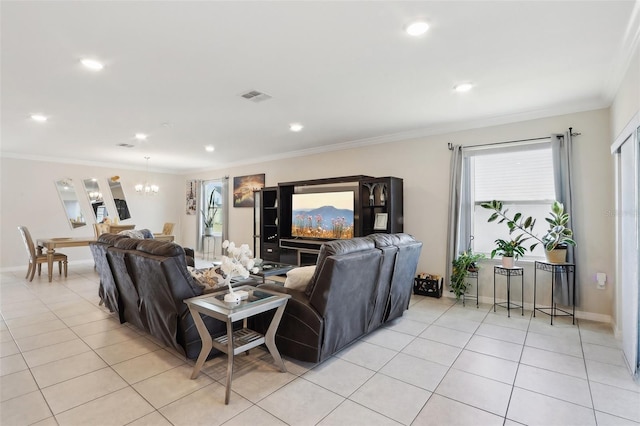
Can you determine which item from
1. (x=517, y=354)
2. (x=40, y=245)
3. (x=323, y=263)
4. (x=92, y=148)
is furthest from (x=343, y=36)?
(x=40, y=245)

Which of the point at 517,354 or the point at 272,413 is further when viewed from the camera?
the point at 517,354

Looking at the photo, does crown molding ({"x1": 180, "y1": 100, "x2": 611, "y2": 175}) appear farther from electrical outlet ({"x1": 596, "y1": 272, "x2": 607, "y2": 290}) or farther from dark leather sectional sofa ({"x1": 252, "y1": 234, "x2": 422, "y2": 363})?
dark leather sectional sofa ({"x1": 252, "y1": 234, "x2": 422, "y2": 363})

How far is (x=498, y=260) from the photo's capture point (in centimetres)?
451

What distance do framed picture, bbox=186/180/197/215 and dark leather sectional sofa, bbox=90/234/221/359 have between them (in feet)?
20.8

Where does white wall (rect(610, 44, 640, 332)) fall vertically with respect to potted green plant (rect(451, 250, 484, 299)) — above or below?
above

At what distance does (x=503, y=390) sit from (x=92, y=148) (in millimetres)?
7765

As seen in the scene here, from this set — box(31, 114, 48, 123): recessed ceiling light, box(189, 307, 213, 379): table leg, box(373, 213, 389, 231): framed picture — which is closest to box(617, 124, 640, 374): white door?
box(373, 213, 389, 231): framed picture

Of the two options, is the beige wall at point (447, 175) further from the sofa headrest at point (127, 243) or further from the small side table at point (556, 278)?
the sofa headrest at point (127, 243)

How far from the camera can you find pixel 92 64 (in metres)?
2.82

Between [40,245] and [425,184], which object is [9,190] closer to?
[40,245]

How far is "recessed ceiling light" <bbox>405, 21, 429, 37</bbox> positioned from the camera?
2.24 meters

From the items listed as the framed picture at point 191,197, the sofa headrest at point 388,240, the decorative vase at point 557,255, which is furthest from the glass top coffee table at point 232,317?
the framed picture at point 191,197

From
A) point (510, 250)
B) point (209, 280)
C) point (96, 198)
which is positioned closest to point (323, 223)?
point (510, 250)

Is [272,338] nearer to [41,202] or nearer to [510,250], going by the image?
[510,250]
